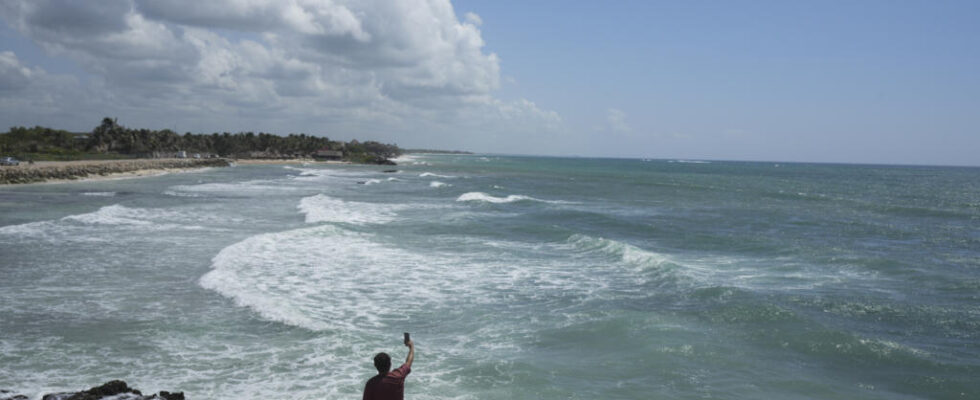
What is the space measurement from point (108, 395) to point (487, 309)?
8.21 metres

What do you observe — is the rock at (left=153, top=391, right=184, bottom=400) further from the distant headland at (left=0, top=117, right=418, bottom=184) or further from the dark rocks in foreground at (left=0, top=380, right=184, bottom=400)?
the distant headland at (left=0, top=117, right=418, bottom=184)

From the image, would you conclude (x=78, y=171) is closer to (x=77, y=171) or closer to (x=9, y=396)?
(x=77, y=171)

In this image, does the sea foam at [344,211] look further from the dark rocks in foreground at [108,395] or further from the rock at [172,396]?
the rock at [172,396]

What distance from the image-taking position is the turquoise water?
10219 mm

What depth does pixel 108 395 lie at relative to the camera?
8.22 metres

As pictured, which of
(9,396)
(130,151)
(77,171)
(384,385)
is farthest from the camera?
(130,151)

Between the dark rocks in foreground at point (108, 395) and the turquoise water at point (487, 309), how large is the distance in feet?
2.54

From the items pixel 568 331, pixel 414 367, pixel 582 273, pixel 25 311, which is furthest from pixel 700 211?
pixel 25 311

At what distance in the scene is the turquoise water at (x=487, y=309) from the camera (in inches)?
402

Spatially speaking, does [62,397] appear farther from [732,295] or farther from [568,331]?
[732,295]

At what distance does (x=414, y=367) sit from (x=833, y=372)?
23.6 ft

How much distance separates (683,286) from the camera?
56.1 ft

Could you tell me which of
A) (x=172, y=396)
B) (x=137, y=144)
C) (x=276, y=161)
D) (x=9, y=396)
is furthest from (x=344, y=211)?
(x=276, y=161)


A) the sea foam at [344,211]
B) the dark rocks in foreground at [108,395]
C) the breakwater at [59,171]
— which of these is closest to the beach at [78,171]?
the breakwater at [59,171]
